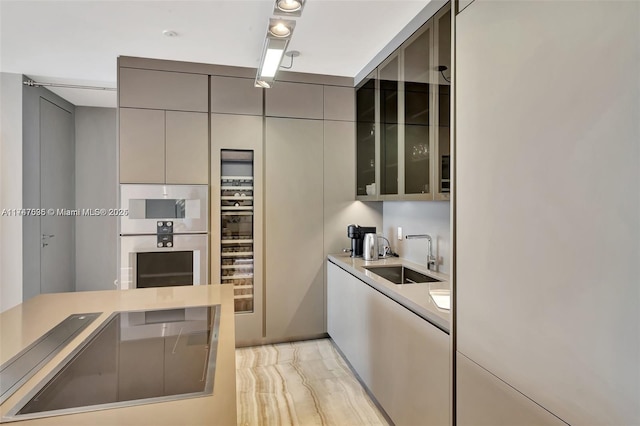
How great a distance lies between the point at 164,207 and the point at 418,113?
222 centimetres

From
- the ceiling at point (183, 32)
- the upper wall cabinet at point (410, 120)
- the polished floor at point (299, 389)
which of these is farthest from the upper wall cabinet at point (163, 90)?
the polished floor at point (299, 389)

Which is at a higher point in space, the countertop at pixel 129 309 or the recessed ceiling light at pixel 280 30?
the recessed ceiling light at pixel 280 30

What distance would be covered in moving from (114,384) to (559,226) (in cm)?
126

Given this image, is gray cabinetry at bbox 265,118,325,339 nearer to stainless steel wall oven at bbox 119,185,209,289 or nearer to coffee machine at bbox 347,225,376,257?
coffee machine at bbox 347,225,376,257

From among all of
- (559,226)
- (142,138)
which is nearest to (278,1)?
(559,226)

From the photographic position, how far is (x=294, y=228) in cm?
351

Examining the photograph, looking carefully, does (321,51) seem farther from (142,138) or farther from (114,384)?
(114,384)

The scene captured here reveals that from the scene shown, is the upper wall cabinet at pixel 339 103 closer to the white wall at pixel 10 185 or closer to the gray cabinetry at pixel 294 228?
the gray cabinetry at pixel 294 228

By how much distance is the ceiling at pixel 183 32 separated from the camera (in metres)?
2.31

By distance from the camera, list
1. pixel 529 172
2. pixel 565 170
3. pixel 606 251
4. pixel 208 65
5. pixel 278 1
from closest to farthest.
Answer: pixel 606 251 → pixel 565 170 → pixel 529 172 → pixel 278 1 → pixel 208 65

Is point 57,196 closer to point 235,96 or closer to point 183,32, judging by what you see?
point 235,96

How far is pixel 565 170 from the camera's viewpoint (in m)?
0.91

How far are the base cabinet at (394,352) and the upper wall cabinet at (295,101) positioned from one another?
152 cm

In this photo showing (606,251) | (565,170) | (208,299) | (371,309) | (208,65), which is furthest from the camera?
(208,65)
